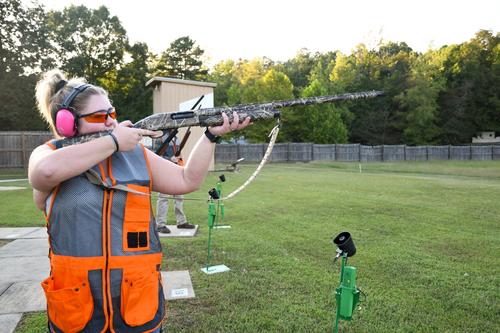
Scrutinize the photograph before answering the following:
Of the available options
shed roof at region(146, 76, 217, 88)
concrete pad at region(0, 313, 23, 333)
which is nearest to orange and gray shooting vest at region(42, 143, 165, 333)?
concrete pad at region(0, 313, 23, 333)

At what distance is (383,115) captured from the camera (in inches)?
2279

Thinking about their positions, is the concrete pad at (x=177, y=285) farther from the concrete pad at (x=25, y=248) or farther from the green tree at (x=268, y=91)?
the green tree at (x=268, y=91)

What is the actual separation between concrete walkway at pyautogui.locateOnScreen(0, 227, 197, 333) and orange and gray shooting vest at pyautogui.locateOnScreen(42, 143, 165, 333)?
2.37m

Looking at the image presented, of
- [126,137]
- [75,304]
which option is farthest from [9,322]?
[126,137]

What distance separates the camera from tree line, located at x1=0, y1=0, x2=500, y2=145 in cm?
3566

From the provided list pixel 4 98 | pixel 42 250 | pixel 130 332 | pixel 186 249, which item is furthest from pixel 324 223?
pixel 4 98

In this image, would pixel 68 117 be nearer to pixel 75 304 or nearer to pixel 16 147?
pixel 75 304

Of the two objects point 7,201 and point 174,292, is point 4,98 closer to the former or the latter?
point 7,201

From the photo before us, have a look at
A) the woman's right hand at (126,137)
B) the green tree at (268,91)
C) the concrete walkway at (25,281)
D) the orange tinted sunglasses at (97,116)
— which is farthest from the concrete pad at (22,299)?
the green tree at (268,91)

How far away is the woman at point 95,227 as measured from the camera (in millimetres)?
1845

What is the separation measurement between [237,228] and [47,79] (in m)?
6.10

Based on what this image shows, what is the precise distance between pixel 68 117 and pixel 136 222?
2.22 feet

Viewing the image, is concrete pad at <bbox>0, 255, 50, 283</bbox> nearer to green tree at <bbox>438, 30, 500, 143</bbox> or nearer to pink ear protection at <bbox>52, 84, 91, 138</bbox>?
pink ear protection at <bbox>52, 84, 91, 138</bbox>

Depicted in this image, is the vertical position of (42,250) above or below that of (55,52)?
below
